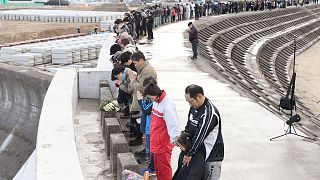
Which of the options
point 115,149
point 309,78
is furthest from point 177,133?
point 309,78

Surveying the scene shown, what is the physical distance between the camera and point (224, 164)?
23.2ft

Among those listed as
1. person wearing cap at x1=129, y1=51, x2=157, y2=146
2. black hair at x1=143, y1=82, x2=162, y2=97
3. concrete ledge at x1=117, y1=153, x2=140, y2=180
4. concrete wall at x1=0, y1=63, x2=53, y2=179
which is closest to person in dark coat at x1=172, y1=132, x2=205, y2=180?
black hair at x1=143, y1=82, x2=162, y2=97

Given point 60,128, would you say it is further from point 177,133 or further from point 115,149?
point 177,133

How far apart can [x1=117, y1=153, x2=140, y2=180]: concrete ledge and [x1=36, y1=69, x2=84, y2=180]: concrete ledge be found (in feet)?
1.85

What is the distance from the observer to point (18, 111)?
1229 centimetres

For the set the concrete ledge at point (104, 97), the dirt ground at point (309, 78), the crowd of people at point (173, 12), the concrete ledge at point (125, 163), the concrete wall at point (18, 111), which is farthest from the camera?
the crowd of people at point (173, 12)

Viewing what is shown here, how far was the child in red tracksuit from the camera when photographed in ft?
17.6

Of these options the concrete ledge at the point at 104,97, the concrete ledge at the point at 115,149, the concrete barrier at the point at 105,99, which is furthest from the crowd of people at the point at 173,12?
the concrete ledge at the point at 115,149

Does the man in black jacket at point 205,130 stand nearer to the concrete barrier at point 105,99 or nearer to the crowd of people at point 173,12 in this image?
the concrete barrier at point 105,99

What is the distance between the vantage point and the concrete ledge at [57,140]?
5027mm

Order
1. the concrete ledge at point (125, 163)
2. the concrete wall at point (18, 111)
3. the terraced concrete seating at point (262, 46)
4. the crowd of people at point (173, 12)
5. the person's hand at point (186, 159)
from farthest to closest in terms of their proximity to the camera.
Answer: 1. the crowd of people at point (173, 12)
2. the terraced concrete seating at point (262, 46)
3. the concrete wall at point (18, 111)
4. the concrete ledge at point (125, 163)
5. the person's hand at point (186, 159)

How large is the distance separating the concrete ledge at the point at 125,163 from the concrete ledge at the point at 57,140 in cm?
56

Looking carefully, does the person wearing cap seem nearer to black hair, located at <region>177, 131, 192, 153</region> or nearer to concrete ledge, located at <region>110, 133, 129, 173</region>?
concrete ledge, located at <region>110, 133, 129, 173</region>

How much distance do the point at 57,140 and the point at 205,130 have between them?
2055 millimetres
